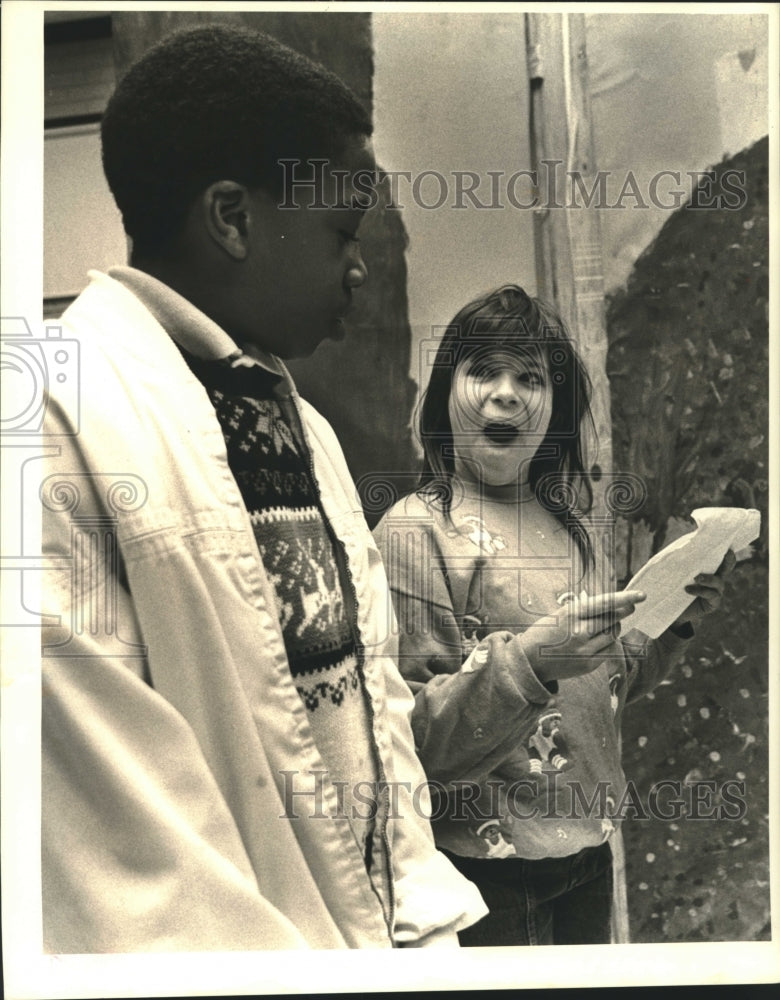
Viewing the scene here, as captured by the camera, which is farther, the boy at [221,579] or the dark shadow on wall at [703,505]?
the dark shadow on wall at [703,505]

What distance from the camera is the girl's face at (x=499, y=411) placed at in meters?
1.91

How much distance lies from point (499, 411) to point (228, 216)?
450 mm

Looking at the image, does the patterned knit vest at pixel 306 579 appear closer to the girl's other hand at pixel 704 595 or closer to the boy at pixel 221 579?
the boy at pixel 221 579

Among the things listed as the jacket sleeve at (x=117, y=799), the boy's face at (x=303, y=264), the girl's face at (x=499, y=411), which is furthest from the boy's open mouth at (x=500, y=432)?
the jacket sleeve at (x=117, y=799)

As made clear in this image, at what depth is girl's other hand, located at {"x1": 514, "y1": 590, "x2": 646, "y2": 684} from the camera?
189 cm

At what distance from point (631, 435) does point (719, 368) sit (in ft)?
0.54

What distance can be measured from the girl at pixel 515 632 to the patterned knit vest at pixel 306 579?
0.28 ft

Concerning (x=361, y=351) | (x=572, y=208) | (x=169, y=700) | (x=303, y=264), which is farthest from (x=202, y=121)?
(x=169, y=700)

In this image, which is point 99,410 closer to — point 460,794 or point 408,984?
point 460,794

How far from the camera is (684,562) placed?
1.95 m

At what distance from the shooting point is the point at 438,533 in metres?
1.90

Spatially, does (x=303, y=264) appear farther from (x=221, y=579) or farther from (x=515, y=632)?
(x=515, y=632)

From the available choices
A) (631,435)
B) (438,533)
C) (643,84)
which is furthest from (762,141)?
(438,533)

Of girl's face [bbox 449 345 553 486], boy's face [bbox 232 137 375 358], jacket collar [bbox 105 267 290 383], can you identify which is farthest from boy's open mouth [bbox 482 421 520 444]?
jacket collar [bbox 105 267 290 383]
